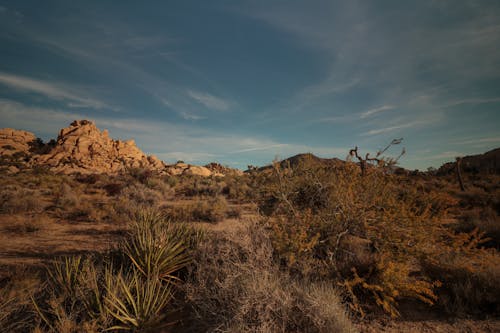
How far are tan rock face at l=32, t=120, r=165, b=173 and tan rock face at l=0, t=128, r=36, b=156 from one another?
6218 millimetres

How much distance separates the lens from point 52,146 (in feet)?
137

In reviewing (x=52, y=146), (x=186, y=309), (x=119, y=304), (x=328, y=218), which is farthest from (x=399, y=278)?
(x=52, y=146)

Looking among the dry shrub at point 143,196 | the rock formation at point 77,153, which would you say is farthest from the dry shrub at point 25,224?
the rock formation at point 77,153

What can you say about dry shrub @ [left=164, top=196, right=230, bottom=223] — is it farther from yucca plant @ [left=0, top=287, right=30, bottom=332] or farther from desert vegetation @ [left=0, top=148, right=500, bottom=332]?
yucca plant @ [left=0, top=287, right=30, bottom=332]

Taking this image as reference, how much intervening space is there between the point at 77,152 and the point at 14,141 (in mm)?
15737

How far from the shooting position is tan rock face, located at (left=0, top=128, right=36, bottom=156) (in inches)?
1540

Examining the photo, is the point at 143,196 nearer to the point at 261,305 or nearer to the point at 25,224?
the point at 25,224

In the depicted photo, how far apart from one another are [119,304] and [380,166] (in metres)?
5.46

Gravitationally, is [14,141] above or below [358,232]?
above

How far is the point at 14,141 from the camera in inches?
1670

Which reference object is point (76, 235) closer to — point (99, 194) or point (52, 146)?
point (99, 194)

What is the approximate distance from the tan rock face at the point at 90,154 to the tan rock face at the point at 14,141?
6218 millimetres

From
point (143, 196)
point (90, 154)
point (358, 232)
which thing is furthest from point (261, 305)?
point (90, 154)

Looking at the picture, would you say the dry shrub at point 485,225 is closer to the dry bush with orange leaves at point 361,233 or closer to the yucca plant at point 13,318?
the dry bush with orange leaves at point 361,233
